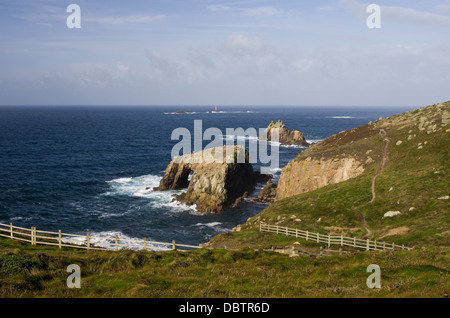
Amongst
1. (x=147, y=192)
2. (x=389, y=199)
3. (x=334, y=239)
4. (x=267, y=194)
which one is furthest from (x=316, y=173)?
(x=147, y=192)

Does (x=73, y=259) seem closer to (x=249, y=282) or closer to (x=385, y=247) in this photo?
(x=249, y=282)

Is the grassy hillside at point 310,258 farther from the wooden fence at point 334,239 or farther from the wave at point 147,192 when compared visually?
the wave at point 147,192

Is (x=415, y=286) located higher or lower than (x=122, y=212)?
higher

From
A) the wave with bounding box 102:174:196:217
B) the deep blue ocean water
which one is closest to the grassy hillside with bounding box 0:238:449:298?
the deep blue ocean water

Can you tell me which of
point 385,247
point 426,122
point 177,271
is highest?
point 426,122

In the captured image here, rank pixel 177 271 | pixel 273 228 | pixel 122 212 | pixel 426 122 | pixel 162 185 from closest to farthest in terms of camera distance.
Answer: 1. pixel 177 271
2. pixel 273 228
3. pixel 426 122
4. pixel 122 212
5. pixel 162 185

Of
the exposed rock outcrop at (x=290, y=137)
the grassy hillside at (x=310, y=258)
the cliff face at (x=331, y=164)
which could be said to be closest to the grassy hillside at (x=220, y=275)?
the grassy hillside at (x=310, y=258)
